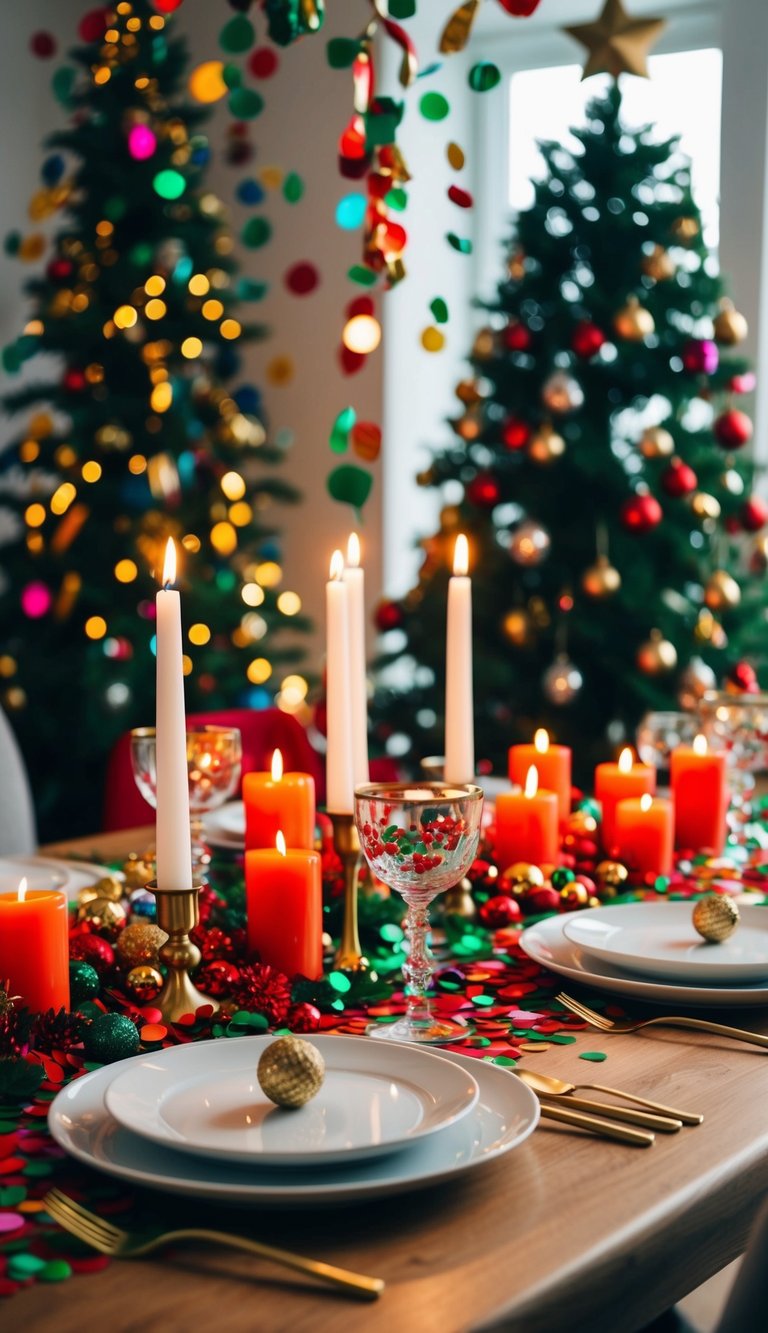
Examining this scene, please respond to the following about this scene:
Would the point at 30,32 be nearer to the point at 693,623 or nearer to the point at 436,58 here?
the point at 436,58

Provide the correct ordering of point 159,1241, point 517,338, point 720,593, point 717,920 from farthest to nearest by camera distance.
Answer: point 517,338 < point 720,593 < point 717,920 < point 159,1241

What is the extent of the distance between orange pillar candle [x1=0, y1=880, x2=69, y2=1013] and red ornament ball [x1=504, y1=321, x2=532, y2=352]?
2.28 meters

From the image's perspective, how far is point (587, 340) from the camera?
284cm

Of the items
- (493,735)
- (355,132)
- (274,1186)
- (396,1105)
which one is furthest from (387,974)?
(493,735)

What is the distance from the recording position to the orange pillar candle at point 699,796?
1583 millimetres

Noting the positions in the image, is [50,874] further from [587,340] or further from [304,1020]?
[587,340]

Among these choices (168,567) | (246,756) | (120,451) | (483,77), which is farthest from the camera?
(120,451)

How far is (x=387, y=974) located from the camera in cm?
113

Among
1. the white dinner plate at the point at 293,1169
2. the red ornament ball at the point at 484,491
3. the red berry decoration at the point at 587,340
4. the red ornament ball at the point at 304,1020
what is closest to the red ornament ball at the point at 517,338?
the red berry decoration at the point at 587,340

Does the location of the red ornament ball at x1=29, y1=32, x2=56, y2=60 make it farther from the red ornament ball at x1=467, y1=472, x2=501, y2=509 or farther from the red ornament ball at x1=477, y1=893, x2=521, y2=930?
the red ornament ball at x1=477, y1=893, x2=521, y2=930

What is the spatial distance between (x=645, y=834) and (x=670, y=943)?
12.7 inches

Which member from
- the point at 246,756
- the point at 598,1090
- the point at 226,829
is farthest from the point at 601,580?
the point at 598,1090

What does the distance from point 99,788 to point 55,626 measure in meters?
0.42

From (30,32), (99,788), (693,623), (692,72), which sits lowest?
(99,788)
